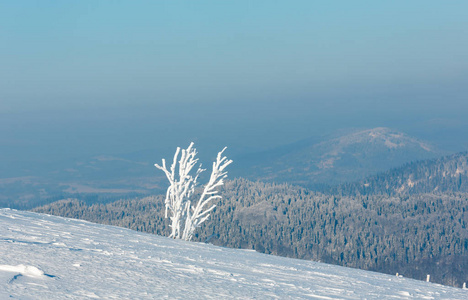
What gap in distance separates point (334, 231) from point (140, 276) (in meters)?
173

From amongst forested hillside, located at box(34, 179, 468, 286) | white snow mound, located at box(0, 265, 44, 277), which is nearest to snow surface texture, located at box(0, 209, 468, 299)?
white snow mound, located at box(0, 265, 44, 277)

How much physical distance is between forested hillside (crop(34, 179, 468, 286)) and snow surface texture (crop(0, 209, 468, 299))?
12839 centimetres

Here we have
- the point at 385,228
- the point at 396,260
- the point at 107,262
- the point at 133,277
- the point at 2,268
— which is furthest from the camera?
the point at 385,228

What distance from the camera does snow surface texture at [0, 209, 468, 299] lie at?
8.28m

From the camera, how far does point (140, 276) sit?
9.89 meters

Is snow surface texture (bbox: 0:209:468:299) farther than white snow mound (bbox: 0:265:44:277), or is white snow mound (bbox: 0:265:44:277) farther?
white snow mound (bbox: 0:265:44:277)

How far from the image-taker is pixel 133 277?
31.8ft

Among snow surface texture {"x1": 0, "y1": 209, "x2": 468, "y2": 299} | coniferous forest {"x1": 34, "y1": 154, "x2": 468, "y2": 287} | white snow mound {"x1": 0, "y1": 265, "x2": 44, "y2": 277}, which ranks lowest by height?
white snow mound {"x1": 0, "y1": 265, "x2": 44, "y2": 277}

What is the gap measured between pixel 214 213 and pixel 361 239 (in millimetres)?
47489

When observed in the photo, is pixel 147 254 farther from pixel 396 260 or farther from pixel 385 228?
pixel 385 228

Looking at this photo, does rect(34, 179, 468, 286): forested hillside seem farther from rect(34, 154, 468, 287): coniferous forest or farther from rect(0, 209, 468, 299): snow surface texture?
rect(0, 209, 468, 299): snow surface texture

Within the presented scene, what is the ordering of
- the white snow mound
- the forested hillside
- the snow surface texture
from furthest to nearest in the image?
1. the forested hillside
2. the white snow mound
3. the snow surface texture

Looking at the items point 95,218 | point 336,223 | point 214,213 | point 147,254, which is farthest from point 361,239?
point 147,254

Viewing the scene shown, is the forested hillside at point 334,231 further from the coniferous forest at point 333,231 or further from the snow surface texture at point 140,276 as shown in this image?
the snow surface texture at point 140,276
